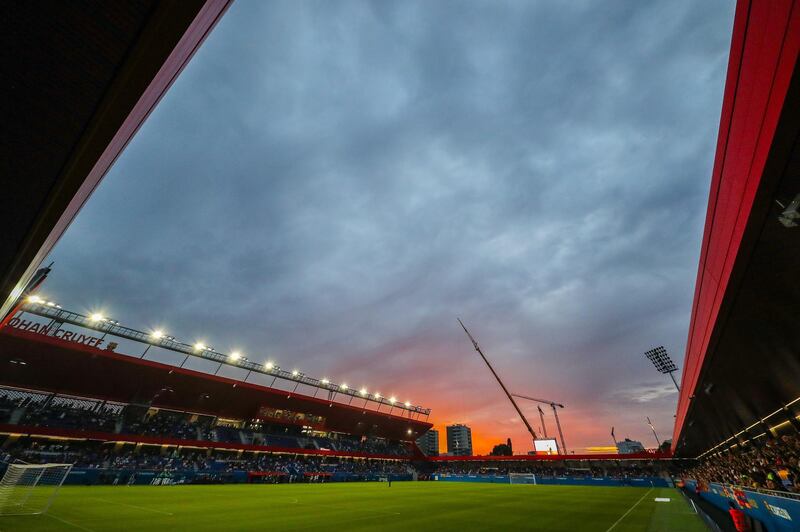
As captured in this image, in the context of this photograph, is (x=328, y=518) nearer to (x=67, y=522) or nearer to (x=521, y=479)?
(x=67, y=522)

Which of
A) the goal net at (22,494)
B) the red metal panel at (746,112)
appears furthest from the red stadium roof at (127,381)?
the red metal panel at (746,112)

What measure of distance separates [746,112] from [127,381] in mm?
51973

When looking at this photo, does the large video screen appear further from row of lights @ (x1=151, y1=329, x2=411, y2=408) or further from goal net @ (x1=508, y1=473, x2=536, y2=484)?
row of lights @ (x1=151, y1=329, x2=411, y2=408)

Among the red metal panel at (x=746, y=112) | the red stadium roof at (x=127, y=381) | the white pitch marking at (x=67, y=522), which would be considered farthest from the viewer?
the red stadium roof at (x=127, y=381)

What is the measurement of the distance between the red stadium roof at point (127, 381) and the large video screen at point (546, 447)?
37.5 meters

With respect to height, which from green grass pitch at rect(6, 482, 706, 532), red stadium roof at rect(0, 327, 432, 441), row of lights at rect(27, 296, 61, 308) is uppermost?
row of lights at rect(27, 296, 61, 308)

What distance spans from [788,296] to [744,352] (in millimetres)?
5313

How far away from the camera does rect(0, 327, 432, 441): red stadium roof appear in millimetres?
30109

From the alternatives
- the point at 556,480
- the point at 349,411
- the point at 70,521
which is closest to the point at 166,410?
the point at 349,411

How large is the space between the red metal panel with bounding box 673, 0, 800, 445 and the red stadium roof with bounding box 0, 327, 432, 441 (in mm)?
46113

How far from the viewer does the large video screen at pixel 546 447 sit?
58.2m

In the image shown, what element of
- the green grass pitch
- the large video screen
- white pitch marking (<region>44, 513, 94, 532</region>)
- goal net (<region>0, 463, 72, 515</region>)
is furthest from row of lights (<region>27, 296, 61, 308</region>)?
the large video screen

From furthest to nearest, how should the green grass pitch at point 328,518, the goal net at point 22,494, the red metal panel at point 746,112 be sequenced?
the goal net at point 22,494, the green grass pitch at point 328,518, the red metal panel at point 746,112

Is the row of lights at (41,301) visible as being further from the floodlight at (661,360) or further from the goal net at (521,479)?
the floodlight at (661,360)
